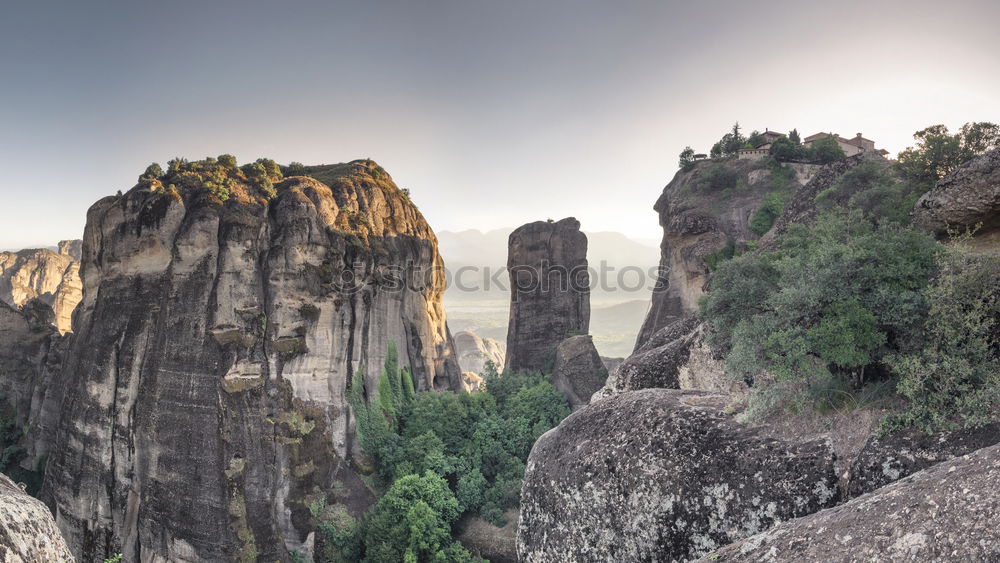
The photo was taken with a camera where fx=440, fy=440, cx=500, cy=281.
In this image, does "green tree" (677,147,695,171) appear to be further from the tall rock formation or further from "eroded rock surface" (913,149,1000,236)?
"eroded rock surface" (913,149,1000,236)

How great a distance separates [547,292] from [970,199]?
34.0 m

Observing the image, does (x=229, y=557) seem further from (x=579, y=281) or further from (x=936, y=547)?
(x=579, y=281)

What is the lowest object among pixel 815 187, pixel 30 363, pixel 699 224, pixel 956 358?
pixel 30 363

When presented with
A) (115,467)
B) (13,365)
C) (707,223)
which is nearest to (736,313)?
(707,223)

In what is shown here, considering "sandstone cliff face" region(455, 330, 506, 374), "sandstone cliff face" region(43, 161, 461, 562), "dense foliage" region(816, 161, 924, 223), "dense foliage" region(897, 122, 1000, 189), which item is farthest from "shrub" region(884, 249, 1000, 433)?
"sandstone cliff face" region(455, 330, 506, 374)

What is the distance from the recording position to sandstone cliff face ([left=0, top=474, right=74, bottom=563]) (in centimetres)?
475

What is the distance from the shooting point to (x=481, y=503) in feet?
80.8

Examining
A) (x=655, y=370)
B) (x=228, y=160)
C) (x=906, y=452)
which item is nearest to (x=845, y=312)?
(x=906, y=452)

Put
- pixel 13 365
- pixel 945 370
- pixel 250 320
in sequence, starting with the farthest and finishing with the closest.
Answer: pixel 13 365, pixel 250 320, pixel 945 370

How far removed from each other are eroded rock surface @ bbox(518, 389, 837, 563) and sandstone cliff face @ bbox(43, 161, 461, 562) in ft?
59.0

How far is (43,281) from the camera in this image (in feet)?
195

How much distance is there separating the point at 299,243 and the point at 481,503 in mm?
17983

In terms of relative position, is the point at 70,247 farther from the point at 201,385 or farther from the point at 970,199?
the point at 970,199

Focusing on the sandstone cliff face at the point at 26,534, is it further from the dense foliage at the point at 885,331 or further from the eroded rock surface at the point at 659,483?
the dense foliage at the point at 885,331
